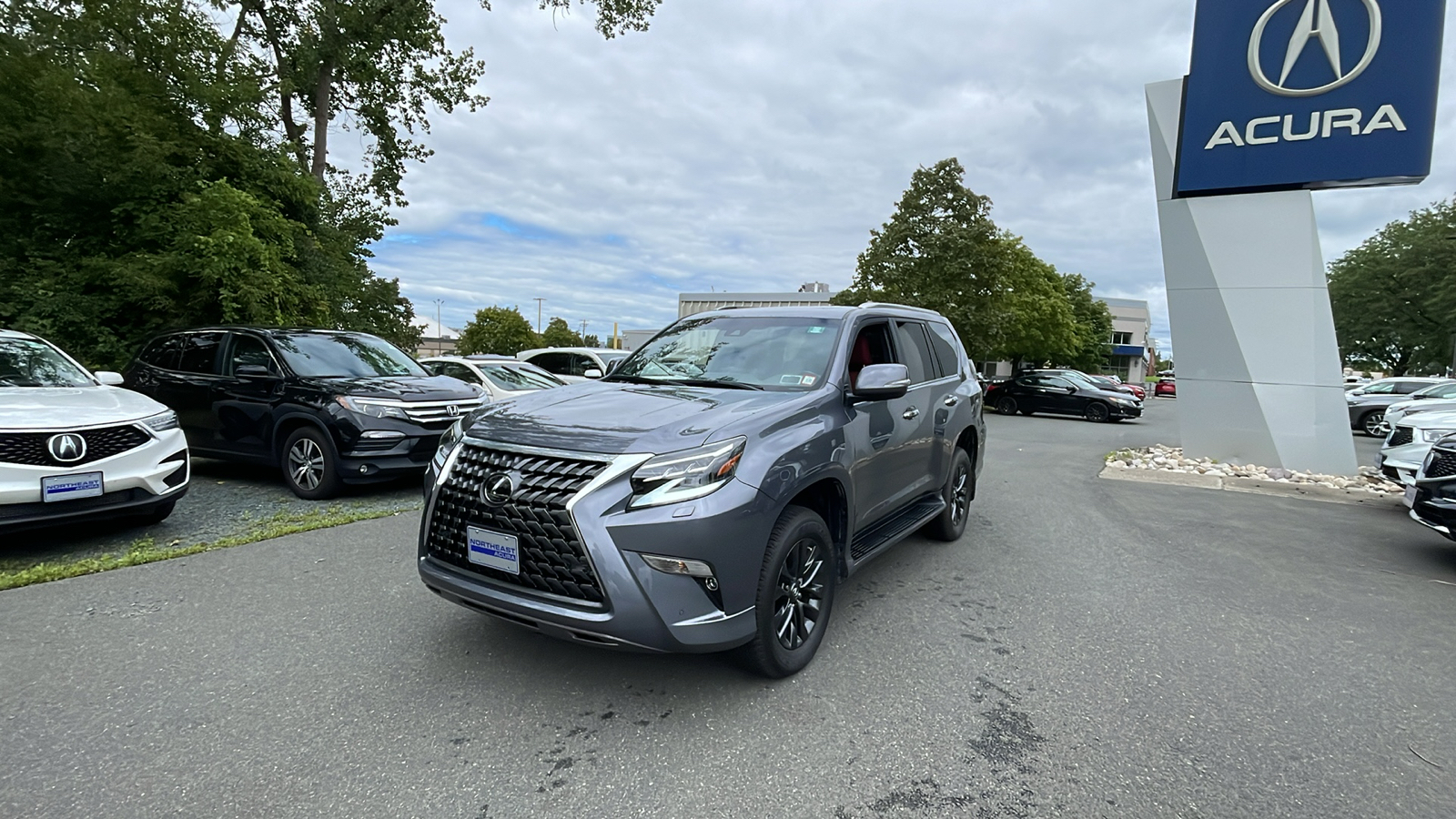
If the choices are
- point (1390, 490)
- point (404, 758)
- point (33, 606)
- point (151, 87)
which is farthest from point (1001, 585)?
point (151, 87)

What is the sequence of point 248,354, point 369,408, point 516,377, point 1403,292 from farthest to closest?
point 1403,292 < point 516,377 < point 248,354 < point 369,408

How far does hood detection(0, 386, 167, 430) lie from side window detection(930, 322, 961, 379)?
19.2 feet

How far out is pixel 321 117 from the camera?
644 inches

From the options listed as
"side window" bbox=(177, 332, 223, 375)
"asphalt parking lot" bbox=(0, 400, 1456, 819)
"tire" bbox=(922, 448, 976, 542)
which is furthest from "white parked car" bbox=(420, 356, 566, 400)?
"tire" bbox=(922, 448, 976, 542)

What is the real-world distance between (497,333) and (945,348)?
75.6m

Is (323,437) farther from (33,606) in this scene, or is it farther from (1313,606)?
(1313,606)

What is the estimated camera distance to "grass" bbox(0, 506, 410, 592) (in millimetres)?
4316

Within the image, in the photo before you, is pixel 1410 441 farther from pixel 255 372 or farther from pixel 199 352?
pixel 199 352

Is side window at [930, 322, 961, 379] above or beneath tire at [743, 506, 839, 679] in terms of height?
above

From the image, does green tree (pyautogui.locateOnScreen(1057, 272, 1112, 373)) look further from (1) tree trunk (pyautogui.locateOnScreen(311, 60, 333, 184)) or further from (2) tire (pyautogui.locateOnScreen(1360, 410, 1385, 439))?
(1) tree trunk (pyautogui.locateOnScreen(311, 60, 333, 184))

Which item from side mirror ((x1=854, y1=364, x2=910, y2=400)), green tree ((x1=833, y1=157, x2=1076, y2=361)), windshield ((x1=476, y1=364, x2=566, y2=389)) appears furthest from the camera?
green tree ((x1=833, y1=157, x2=1076, y2=361))

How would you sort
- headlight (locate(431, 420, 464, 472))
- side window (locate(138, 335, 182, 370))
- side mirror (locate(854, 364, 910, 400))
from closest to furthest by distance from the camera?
1. headlight (locate(431, 420, 464, 472))
2. side mirror (locate(854, 364, 910, 400))
3. side window (locate(138, 335, 182, 370))

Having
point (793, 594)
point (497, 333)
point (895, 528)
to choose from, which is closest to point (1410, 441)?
point (895, 528)

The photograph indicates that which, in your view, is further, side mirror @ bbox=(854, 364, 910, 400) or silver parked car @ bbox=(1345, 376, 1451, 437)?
silver parked car @ bbox=(1345, 376, 1451, 437)
